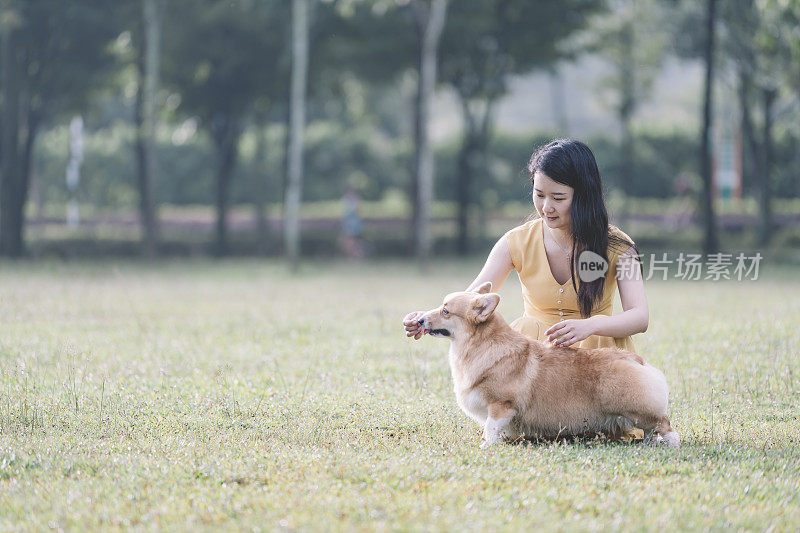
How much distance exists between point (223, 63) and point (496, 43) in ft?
27.9

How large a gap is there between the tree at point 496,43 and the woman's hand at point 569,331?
76.3 feet

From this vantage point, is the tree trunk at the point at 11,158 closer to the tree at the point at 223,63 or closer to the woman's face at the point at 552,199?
the tree at the point at 223,63

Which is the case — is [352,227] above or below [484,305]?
below

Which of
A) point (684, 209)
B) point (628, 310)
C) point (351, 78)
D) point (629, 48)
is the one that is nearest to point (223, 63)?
point (351, 78)

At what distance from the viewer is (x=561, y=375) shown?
19.2 feet

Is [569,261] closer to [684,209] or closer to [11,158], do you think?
[11,158]

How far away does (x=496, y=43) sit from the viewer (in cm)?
2995

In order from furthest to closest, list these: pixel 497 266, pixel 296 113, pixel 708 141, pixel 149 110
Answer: pixel 708 141 < pixel 149 110 < pixel 296 113 < pixel 497 266

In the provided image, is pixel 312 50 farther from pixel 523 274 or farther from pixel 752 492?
pixel 752 492

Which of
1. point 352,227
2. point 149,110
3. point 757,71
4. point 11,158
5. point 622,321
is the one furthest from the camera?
point 352,227

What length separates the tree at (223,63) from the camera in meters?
28.5

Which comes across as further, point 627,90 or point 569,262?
point 627,90

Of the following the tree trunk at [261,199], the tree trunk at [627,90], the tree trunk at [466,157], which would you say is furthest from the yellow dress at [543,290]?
the tree trunk at [627,90]

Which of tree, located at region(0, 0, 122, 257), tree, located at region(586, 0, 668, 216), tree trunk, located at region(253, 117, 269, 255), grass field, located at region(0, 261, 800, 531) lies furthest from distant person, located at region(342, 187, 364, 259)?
grass field, located at region(0, 261, 800, 531)
